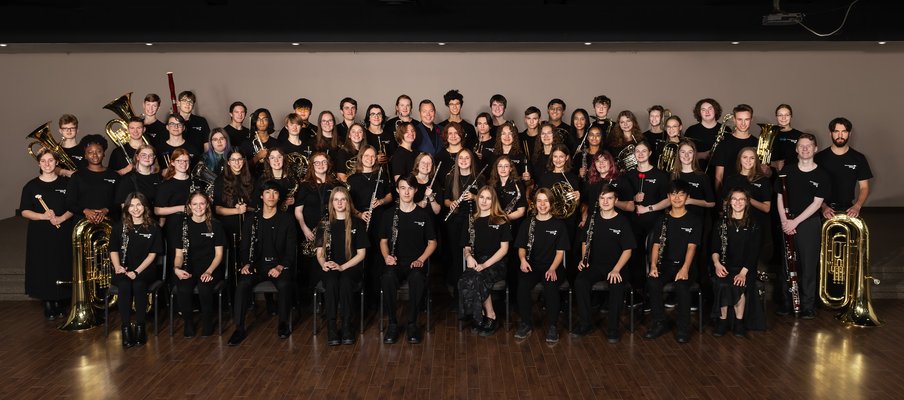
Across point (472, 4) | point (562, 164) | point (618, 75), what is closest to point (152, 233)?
point (562, 164)

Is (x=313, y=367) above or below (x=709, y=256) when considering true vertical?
below

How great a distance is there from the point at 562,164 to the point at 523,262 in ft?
3.08

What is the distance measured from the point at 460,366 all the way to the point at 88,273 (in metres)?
3.19

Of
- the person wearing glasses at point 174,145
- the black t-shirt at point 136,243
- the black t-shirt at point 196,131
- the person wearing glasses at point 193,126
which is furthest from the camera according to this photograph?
the black t-shirt at point 196,131

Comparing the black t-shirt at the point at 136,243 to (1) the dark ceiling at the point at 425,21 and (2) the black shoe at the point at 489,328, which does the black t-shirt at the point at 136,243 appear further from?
(1) the dark ceiling at the point at 425,21

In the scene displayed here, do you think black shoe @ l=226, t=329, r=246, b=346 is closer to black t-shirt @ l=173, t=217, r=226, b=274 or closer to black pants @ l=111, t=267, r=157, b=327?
black t-shirt @ l=173, t=217, r=226, b=274

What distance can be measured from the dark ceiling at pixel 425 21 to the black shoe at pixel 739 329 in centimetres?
349

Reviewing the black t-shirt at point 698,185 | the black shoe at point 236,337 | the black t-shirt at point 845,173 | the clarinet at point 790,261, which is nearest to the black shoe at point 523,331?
the black t-shirt at point 698,185

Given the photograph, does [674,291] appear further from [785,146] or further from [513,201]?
[785,146]

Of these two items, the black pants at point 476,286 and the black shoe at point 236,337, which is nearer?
the black shoe at point 236,337

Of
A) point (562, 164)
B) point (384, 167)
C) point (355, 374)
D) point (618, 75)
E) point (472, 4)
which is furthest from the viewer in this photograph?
point (618, 75)

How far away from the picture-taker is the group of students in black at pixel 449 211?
627 centimetres

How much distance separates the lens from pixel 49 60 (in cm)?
961

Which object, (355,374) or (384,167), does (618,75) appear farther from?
(355,374)
